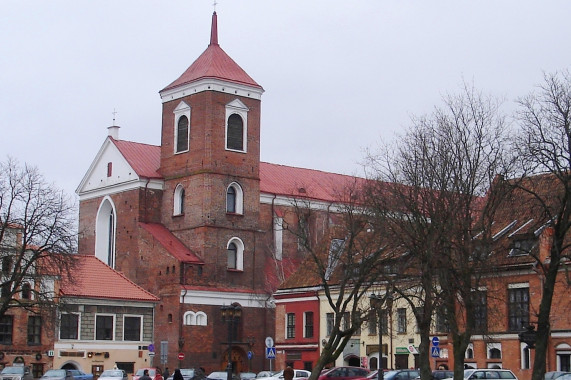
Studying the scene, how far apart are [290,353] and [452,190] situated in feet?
95.6

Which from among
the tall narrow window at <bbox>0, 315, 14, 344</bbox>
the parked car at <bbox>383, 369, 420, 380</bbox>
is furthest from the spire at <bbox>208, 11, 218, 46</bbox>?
the parked car at <bbox>383, 369, 420, 380</bbox>

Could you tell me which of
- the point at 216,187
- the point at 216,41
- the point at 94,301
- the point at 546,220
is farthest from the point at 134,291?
the point at 546,220

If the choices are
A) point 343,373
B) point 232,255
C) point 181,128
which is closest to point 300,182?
point 232,255

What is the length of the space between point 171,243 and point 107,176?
959cm

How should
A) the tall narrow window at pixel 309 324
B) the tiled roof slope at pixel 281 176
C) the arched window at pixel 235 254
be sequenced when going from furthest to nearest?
the tiled roof slope at pixel 281 176, the arched window at pixel 235 254, the tall narrow window at pixel 309 324

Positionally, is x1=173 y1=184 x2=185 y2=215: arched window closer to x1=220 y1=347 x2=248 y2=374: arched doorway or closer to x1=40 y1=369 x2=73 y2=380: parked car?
x1=220 y1=347 x2=248 y2=374: arched doorway

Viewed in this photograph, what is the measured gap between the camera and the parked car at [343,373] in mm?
49312

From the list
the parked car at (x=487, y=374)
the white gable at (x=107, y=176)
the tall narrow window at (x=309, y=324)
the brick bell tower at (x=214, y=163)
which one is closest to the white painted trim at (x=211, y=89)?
the brick bell tower at (x=214, y=163)

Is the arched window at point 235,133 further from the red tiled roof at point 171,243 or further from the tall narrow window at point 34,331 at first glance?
the tall narrow window at point 34,331

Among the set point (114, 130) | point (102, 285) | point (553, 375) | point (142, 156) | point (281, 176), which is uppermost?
point (114, 130)

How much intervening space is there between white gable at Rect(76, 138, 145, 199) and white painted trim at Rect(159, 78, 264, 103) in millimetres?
5780

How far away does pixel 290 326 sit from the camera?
219 ft

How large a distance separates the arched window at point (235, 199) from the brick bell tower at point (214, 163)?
0.07 m

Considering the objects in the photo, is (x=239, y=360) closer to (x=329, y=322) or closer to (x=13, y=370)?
(x=329, y=322)
